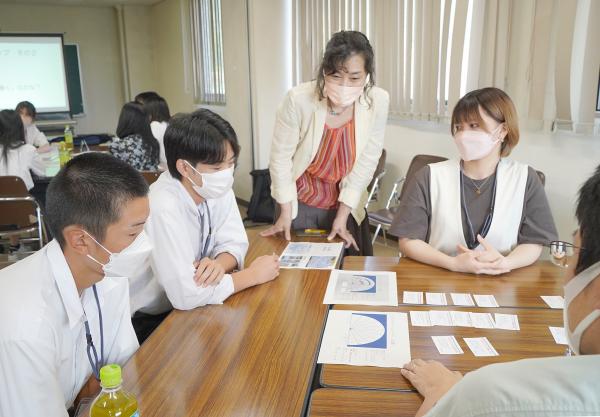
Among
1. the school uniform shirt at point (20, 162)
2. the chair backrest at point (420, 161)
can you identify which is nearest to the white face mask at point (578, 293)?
the chair backrest at point (420, 161)

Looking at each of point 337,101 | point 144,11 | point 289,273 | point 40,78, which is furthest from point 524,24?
point 40,78

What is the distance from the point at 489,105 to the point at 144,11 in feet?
25.2

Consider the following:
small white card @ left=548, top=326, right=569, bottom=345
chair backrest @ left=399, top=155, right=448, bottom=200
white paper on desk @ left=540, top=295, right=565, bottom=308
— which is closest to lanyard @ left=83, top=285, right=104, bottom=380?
small white card @ left=548, top=326, right=569, bottom=345

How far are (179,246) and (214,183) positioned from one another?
263 millimetres

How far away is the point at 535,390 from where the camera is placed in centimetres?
59

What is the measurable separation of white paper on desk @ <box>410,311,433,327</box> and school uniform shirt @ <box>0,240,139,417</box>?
80cm

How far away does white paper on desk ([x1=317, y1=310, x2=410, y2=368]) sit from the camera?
4.13 feet

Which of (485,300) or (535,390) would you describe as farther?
(485,300)

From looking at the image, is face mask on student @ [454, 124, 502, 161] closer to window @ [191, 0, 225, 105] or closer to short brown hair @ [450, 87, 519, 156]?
short brown hair @ [450, 87, 519, 156]

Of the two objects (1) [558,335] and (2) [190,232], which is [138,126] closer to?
(2) [190,232]

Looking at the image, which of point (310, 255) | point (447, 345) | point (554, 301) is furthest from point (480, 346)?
point (310, 255)

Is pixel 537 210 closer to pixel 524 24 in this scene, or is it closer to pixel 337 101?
pixel 337 101

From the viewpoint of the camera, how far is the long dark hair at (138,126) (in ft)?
13.3

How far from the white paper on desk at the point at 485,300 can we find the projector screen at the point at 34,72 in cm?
810
